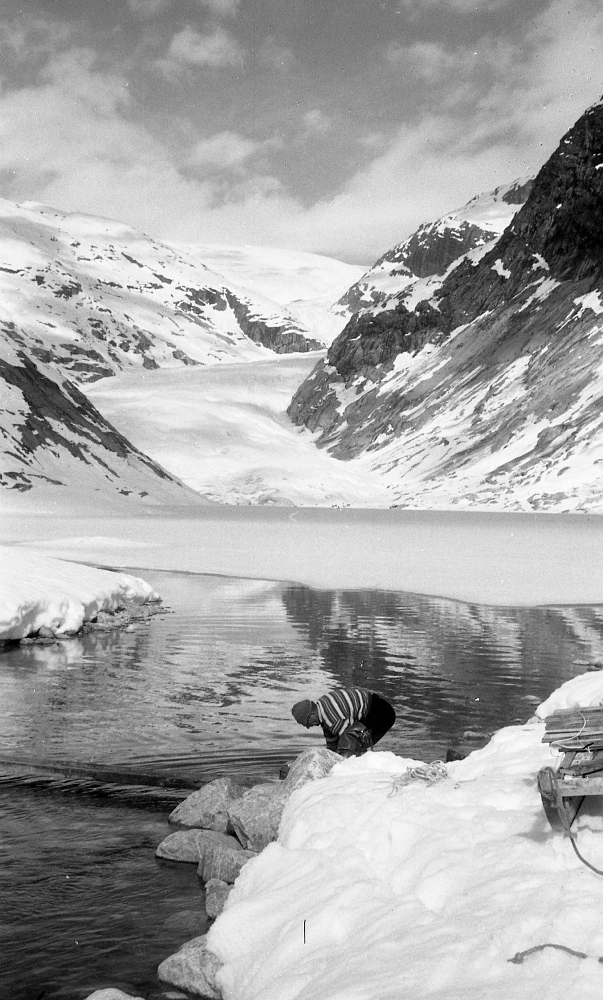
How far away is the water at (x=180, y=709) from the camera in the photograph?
857 centimetres

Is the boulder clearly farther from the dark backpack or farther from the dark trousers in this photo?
the dark trousers

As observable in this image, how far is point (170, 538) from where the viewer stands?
59531 mm

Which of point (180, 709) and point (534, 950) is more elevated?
point (534, 950)

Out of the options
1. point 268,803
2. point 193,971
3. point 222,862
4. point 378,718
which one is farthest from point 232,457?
point 193,971

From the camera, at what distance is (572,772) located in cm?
808

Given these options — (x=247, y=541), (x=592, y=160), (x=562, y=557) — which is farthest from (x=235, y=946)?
(x=592, y=160)

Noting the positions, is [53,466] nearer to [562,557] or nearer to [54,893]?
[562,557]

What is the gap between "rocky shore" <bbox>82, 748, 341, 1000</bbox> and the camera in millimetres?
7715

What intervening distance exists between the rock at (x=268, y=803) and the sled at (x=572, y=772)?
312 centimetres

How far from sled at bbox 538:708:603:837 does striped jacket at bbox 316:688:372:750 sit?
5.20 m

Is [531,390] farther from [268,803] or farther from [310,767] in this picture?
[268,803]

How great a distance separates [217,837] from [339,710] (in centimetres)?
394

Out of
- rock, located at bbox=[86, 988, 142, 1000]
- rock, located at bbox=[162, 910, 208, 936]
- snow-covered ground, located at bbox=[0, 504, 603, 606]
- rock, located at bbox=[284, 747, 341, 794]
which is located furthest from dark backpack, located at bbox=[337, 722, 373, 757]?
snow-covered ground, located at bbox=[0, 504, 603, 606]

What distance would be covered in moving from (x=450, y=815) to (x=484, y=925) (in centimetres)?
195
